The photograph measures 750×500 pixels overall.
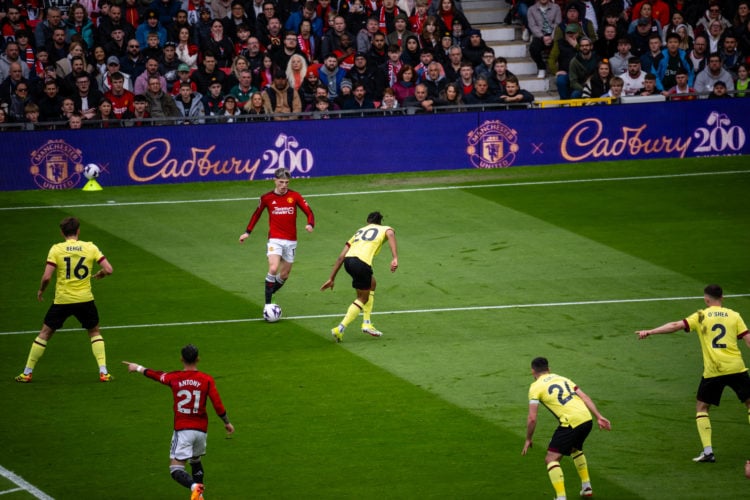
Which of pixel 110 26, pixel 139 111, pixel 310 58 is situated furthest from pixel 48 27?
pixel 310 58

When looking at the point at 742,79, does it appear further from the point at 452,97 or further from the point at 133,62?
the point at 133,62

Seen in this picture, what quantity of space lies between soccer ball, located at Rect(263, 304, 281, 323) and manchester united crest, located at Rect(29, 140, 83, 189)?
1050cm

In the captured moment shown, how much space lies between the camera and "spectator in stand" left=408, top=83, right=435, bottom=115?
100 ft

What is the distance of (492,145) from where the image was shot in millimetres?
31219

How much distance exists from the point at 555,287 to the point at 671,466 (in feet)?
26.8

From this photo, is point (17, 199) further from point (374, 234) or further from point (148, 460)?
point (148, 460)

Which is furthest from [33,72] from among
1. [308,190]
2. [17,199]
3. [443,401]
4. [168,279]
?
[443,401]

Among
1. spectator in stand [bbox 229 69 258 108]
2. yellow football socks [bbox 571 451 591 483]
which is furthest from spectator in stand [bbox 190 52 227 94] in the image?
yellow football socks [bbox 571 451 591 483]

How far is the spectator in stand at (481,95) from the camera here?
30812 mm

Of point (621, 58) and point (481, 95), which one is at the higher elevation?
point (621, 58)

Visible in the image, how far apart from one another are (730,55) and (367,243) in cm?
1842

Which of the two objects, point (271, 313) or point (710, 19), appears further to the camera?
point (710, 19)

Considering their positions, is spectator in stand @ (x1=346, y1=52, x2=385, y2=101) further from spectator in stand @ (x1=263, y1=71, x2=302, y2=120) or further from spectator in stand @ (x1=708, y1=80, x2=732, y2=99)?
spectator in stand @ (x1=708, y1=80, x2=732, y2=99)

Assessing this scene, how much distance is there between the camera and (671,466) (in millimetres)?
14430
